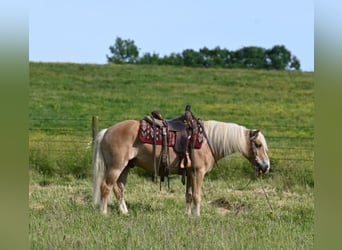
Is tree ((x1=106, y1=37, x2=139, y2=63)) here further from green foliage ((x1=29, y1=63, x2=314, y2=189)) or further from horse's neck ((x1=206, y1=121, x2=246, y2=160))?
horse's neck ((x1=206, y1=121, x2=246, y2=160))

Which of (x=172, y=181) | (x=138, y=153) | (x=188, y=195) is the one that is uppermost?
(x=138, y=153)

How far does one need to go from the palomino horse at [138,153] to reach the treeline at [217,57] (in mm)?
34024

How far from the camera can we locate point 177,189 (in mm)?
10227

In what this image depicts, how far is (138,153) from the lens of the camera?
809 centimetres

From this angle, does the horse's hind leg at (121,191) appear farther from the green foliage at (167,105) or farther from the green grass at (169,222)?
the green foliage at (167,105)

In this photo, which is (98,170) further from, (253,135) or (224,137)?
(253,135)

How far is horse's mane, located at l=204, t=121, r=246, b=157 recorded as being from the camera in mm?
8234

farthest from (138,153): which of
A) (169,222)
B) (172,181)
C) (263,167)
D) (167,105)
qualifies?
(167,105)

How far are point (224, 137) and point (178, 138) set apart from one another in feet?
2.15

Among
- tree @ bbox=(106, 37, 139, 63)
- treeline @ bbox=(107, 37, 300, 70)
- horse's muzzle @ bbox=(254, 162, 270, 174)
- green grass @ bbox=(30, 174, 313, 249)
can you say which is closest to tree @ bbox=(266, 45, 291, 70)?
treeline @ bbox=(107, 37, 300, 70)

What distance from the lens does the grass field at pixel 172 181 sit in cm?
530
